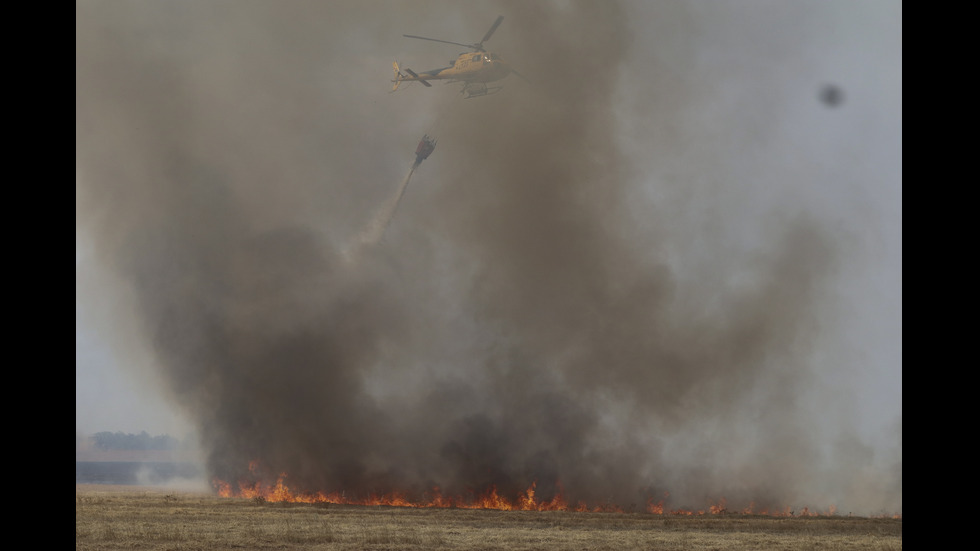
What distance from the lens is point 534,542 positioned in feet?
95.5

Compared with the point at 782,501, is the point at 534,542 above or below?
above

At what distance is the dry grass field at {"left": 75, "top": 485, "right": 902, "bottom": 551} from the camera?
2795cm

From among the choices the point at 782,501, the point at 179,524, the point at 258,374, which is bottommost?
the point at 782,501

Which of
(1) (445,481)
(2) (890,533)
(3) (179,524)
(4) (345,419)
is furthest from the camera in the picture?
(4) (345,419)

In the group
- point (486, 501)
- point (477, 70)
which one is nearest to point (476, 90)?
point (477, 70)

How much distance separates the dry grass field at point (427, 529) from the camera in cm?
2795

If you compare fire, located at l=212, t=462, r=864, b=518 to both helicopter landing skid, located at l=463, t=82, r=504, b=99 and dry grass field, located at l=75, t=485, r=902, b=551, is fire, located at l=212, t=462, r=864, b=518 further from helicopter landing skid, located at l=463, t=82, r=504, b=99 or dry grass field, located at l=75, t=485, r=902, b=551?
helicopter landing skid, located at l=463, t=82, r=504, b=99

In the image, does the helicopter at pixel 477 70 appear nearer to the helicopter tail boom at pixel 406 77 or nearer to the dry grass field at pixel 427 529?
the helicopter tail boom at pixel 406 77

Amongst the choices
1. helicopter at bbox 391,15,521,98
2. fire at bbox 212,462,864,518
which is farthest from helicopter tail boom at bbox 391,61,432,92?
fire at bbox 212,462,864,518

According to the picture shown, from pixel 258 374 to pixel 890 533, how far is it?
42963 mm

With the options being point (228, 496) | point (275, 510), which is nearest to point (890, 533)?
point (275, 510)

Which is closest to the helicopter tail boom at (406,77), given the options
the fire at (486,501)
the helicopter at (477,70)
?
the helicopter at (477,70)

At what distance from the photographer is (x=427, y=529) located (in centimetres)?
3247

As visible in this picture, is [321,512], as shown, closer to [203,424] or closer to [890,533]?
[203,424]
